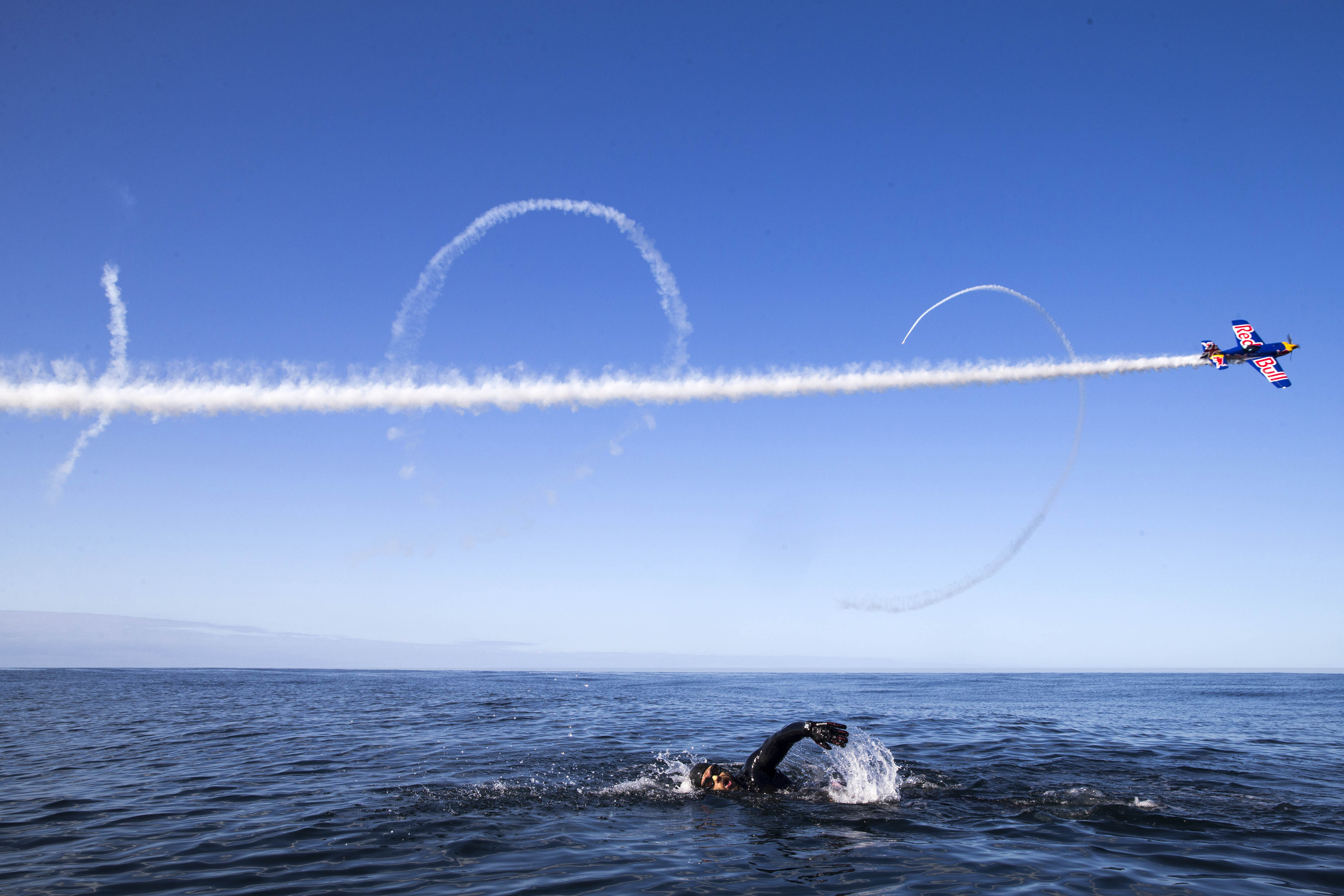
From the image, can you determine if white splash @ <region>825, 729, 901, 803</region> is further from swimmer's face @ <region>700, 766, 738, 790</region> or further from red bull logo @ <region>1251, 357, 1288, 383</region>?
red bull logo @ <region>1251, 357, 1288, 383</region>

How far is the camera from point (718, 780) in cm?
1563

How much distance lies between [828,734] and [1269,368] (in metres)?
38.7


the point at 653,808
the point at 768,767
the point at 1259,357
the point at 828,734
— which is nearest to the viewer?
the point at 828,734

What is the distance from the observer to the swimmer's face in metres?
15.6

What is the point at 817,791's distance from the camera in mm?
15914

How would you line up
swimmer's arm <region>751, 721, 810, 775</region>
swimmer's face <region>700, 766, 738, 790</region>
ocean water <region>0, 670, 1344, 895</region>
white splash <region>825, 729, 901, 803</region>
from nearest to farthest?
ocean water <region>0, 670, 1344, 895</region> < white splash <region>825, 729, 901, 803</region> < swimmer's arm <region>751, 721, 810, 775</region> < swimmer's face <region>700, 766, 738, 790</region>

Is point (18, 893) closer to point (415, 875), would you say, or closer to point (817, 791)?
point (415, 875)

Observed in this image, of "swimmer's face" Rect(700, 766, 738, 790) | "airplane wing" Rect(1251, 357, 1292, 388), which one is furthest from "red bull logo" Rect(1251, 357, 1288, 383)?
"swimmer's face" Rect(700, 766, 738, 790)

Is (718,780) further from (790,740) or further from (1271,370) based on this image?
(1271,370)

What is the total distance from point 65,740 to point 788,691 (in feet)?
150

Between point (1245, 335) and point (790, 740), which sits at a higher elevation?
point (1245, 335)

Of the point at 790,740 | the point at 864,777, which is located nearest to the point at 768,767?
the point at 790,740

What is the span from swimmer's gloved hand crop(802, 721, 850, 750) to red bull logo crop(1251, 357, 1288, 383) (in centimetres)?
3762

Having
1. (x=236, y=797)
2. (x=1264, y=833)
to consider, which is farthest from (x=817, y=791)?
(x=236, y=797)
